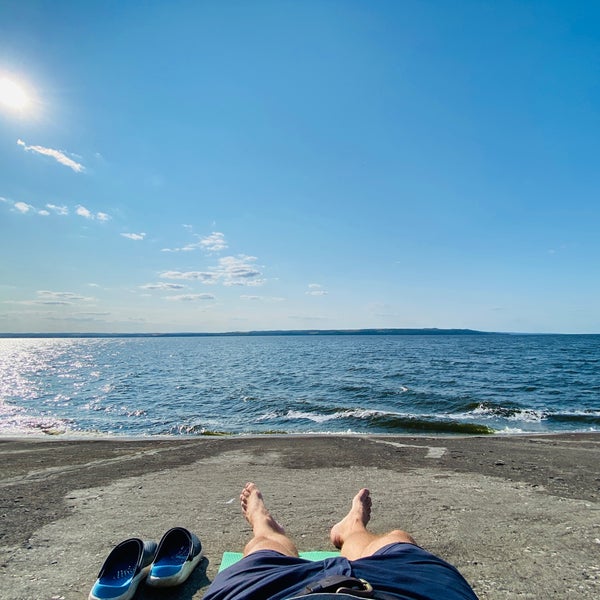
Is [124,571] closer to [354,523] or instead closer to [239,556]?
[239,556]

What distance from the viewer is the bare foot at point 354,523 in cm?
299

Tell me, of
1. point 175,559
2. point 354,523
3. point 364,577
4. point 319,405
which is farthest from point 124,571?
point 319,405

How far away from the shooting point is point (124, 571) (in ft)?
8.79

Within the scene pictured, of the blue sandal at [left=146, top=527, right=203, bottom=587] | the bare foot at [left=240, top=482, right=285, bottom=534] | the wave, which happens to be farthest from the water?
the blue sandal at [left=146, top=527, right=203, bottom=587]

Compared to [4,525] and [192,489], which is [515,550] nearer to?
[192,489]

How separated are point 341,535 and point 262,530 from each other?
0.72 m

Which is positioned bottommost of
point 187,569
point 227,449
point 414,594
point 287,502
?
point 227,449

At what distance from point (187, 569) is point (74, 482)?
12.7ft

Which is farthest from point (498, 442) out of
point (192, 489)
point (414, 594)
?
point (414, 594)

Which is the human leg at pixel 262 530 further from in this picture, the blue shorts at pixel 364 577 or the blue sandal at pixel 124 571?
the blue sandal at pixel 124 571

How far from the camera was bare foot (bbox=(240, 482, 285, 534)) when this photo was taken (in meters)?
2.83

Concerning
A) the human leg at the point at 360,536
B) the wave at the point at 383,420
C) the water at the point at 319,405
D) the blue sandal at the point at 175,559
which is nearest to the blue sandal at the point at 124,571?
the blue sandal at the point at 175,559

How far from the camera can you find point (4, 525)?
3.89 m

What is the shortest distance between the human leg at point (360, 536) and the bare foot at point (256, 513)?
1.65 ft
